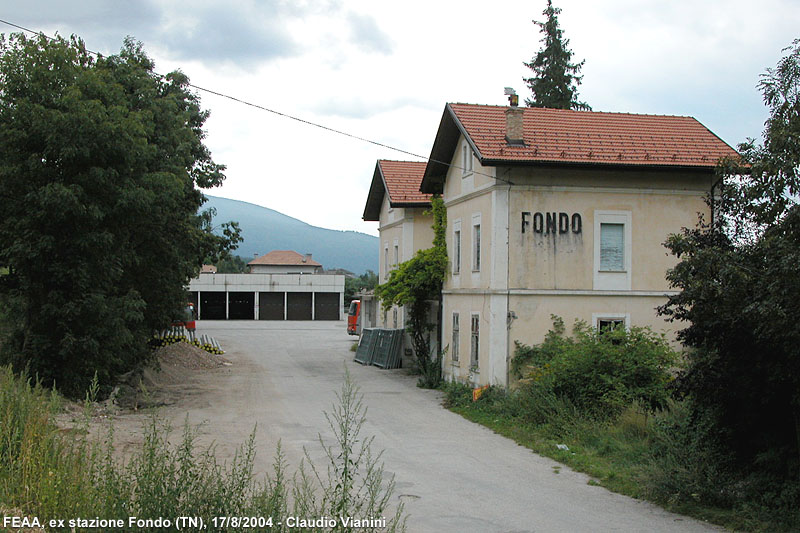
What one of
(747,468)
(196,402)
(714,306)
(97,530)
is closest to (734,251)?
(714,306)

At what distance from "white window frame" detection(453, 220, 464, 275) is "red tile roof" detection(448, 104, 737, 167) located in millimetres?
3531

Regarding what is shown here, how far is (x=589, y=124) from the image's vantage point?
2223cm

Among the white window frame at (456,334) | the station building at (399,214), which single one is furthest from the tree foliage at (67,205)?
the station building at (399,214)

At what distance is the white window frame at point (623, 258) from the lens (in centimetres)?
2036

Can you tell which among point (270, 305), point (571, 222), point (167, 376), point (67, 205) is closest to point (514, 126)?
point (571, 222)

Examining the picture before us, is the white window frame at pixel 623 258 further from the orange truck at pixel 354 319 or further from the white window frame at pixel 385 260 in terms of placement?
the orange truck at pixel 354 319

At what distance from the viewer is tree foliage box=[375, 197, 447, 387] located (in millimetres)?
25219

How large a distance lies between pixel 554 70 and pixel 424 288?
81.4 ft

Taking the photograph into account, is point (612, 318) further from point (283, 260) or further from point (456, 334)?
point (283, 260)

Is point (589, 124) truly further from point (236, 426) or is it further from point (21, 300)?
point (21, 300)

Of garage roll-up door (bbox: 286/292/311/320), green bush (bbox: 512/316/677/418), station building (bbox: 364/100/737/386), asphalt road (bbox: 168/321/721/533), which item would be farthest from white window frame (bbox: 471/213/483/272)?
garage roll-up door (bbox: 286/292/311/320)

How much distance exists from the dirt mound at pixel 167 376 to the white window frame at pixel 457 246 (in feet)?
29.0

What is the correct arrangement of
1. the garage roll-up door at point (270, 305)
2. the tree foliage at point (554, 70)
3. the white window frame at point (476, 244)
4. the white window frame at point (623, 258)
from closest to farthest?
the white window frame at point (623, 258) → the white window frame at point (476, 244) → the tree foliage at point (554, 70) → the garage roll-up door at point (270, 305)

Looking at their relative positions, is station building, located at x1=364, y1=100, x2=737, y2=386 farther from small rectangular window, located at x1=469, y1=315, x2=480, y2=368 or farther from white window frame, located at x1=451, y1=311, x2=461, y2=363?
white window frame, located at x1=451, y1=311, x2=461, y2=363
